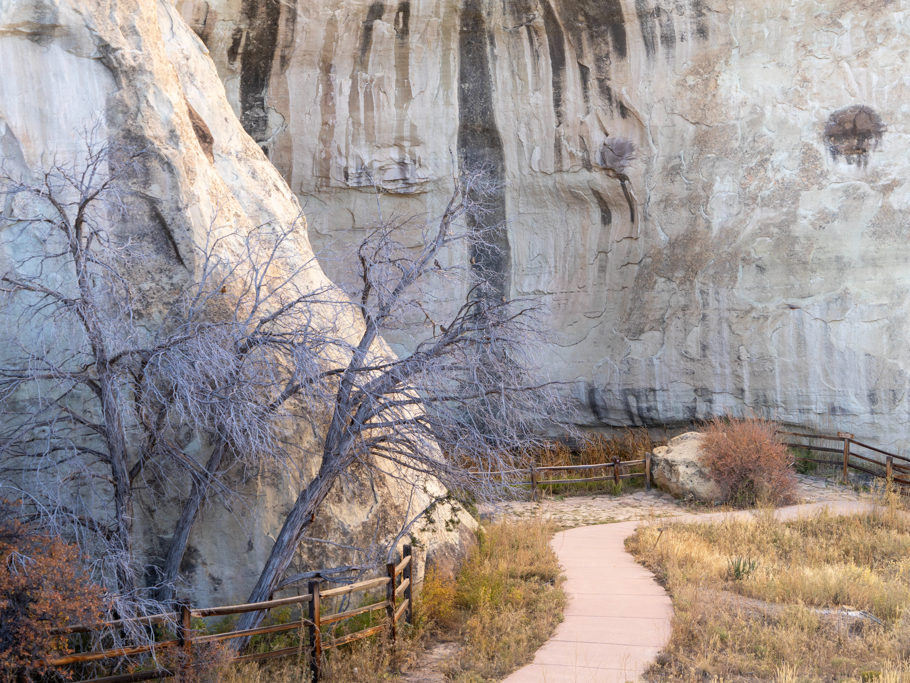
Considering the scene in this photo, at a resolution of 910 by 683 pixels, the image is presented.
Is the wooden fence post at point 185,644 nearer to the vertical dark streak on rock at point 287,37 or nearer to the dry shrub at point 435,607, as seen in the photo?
the dry shrub at point 435,607

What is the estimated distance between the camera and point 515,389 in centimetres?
661

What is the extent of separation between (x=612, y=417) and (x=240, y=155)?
934 centimetres

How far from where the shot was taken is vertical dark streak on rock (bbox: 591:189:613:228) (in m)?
16.1

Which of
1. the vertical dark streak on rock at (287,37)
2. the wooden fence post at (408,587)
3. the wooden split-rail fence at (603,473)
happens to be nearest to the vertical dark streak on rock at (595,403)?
the wooden split-rail fence at (603,473)

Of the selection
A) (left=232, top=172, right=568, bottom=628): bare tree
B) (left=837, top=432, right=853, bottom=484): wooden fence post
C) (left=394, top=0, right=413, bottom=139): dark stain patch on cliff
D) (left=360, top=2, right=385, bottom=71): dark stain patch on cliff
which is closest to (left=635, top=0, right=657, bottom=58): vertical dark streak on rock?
(left=394, top=0, right=413, bottom=139): dark stain patch on cliff

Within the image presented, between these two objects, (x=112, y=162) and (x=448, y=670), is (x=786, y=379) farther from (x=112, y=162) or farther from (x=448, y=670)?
(x=112, y=162)

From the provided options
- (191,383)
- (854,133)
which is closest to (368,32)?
(854,133)

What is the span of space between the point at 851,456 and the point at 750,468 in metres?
2.92

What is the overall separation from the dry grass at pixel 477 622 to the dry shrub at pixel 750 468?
12.5 ft

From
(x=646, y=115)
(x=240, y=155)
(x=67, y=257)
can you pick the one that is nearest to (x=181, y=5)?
(x=240, y=155)

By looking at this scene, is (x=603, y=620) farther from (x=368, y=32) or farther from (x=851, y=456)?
(x=368, y=32)

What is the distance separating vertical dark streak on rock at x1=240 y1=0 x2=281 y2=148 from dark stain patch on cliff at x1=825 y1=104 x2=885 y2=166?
10.1 meters

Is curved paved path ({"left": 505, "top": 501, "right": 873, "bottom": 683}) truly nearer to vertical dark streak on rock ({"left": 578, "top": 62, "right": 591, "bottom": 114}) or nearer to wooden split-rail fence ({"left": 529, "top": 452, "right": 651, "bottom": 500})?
wooden split-rail fence ({"left": 529, "top": 452, "right": 651, "bottom": 500})

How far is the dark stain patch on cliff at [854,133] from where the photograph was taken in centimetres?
1404
